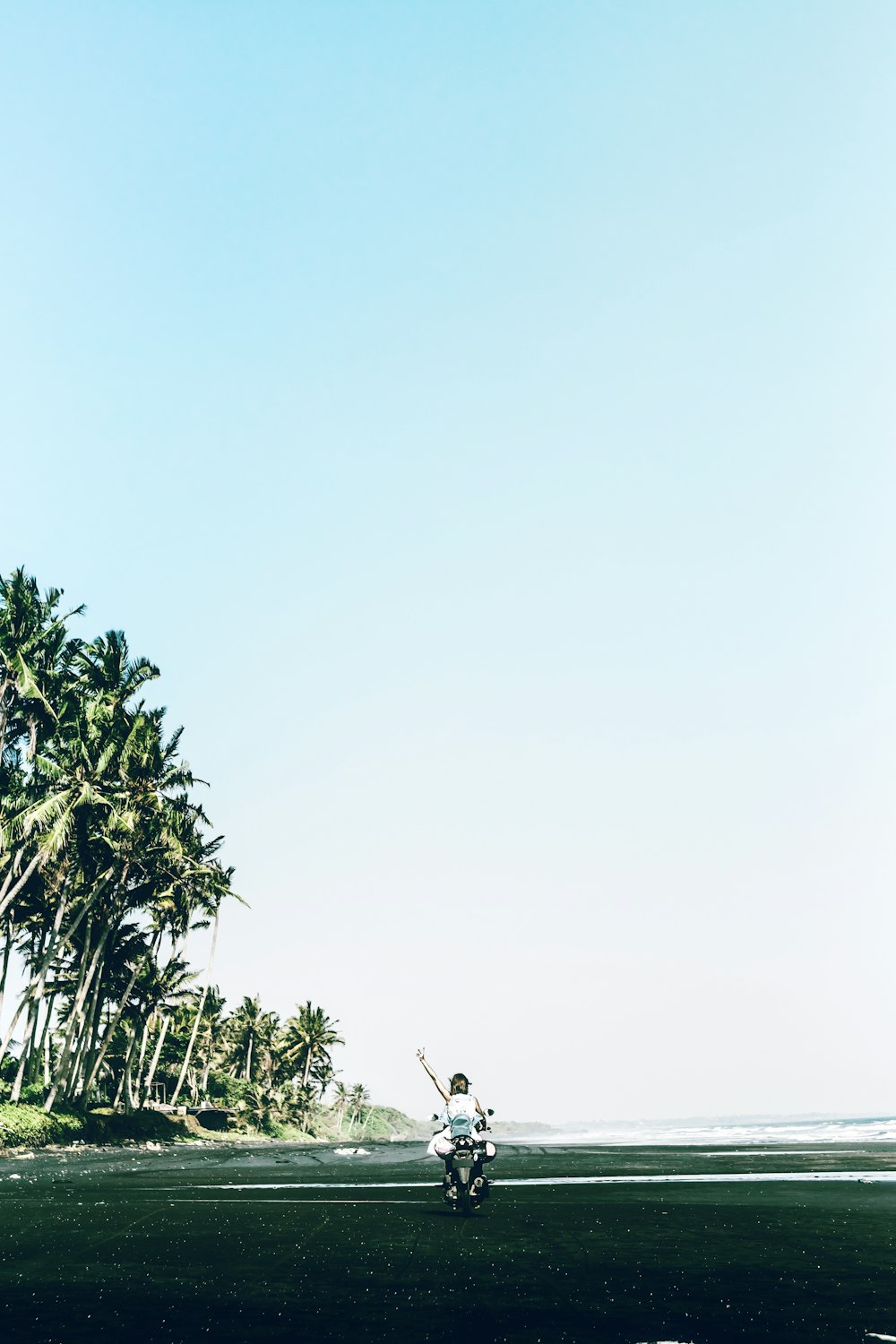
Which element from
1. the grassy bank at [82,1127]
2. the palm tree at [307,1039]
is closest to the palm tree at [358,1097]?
the palm tree at [307,1039]

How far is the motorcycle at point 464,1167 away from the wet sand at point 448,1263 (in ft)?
1.12

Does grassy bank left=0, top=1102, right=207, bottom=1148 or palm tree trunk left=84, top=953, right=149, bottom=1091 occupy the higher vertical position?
palm tree trunk left=84, top=953, right=149, bottom=1091

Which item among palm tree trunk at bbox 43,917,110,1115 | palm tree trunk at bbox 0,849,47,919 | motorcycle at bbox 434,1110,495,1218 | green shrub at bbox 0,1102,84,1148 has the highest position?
palm tree trunk at bbox 0,849,47,919

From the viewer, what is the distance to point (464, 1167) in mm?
15617

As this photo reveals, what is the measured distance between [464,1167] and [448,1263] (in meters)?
5.39

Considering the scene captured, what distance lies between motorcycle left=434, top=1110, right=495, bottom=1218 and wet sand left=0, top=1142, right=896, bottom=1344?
13.4 inches

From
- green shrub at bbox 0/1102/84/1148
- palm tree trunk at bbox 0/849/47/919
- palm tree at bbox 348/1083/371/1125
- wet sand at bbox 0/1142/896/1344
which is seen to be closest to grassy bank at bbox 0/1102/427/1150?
green shrub at bbox 0/1102/84/1148

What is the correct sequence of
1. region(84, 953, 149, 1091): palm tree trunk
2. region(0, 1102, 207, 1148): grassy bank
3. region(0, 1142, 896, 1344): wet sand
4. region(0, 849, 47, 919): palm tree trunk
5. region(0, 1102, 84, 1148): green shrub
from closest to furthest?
region(0, 1142, 896, 1344): wet sand < region(0, 1102, 84, 1148): green shrub < region(0, 1102, 207, 1148): grassy bank < region(0, 849, 47, 919): palm tree trunk < region(84, 953, 149, 1091): palm tree trunk

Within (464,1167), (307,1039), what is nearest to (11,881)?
(464,1167)

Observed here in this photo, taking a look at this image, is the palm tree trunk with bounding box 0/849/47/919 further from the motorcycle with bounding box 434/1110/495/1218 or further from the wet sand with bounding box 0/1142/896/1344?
the motorcycle with bounding box 434/1110/495/1218

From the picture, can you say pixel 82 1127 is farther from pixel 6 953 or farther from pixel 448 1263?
pixel 448 1263

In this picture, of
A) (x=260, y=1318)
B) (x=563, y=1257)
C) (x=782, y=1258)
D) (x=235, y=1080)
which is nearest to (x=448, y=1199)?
(x=563, y=1257)

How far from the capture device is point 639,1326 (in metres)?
7.26

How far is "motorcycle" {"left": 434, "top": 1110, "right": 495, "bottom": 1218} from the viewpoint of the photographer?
51.0 ft
